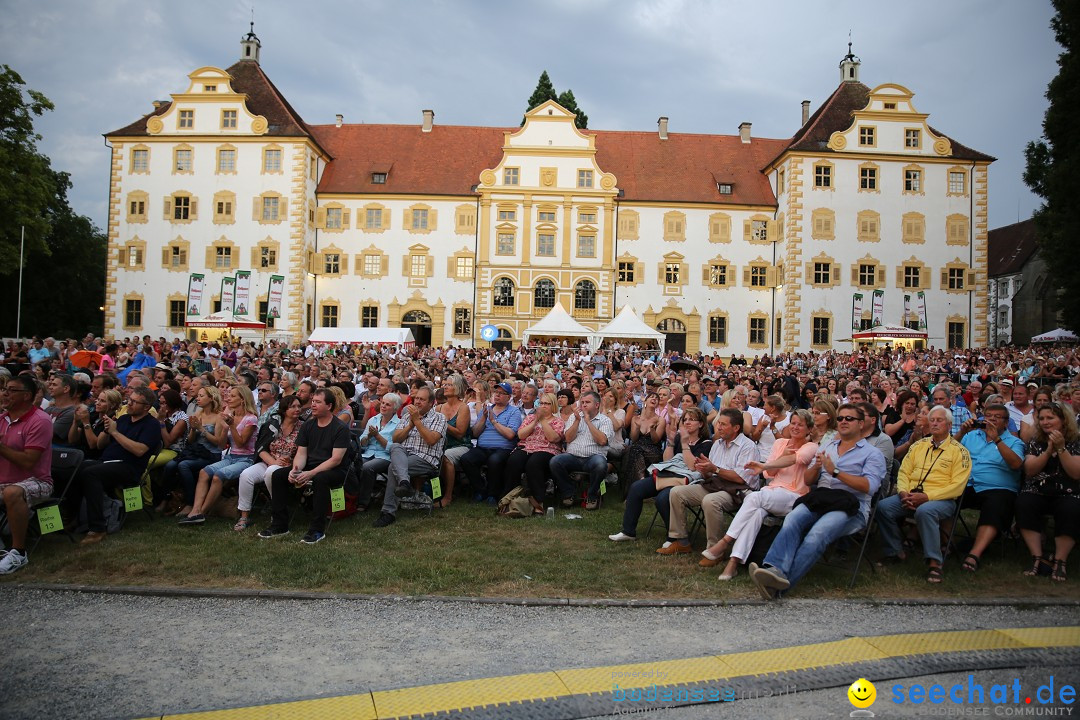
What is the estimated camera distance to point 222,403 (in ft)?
29.7

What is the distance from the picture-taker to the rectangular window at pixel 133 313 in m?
40.1

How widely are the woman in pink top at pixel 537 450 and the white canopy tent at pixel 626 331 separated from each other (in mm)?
21322

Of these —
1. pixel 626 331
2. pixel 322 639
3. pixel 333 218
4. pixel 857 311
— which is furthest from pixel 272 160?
pixel 322 639

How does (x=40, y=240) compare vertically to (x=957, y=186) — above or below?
below

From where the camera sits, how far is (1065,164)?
28516 mm

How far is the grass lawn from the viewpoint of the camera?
A: 5973 millimetres

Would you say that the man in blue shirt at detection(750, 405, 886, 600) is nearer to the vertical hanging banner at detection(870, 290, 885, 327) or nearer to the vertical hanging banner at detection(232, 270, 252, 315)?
the vertical hanging banner at detection(232, 270, 252, 315)

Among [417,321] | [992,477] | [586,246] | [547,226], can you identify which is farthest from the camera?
[417,321]

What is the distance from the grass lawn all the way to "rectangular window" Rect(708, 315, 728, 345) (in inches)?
1371

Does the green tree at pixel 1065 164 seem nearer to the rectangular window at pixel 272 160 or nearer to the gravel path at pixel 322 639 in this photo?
the gravel path at pixel 322 639

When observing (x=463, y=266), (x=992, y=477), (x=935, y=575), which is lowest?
(x=935, y=575)

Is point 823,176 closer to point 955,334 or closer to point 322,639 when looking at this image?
point 955,334

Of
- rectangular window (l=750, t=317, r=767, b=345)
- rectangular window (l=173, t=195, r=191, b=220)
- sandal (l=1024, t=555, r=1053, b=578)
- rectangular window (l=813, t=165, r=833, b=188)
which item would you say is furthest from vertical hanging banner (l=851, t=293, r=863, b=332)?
sandal (l=1024, t=555, r=1053, b=578)

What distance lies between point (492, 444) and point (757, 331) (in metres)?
34.8
